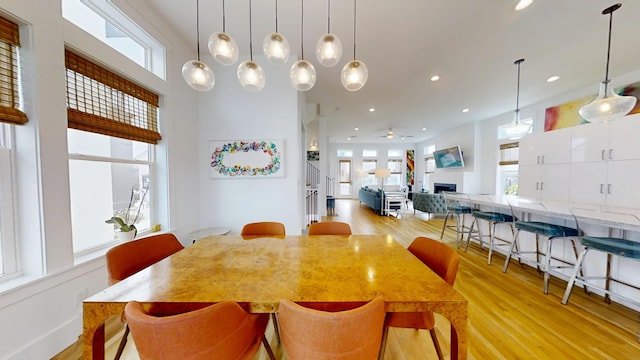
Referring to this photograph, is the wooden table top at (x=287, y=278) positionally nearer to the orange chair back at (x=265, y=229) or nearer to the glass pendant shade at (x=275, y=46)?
the orange chair back at (x=265, y=229)

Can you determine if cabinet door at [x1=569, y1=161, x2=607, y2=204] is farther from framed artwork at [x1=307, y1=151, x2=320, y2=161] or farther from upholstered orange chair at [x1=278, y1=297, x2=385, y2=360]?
framed artwork at [x1=307, y1=151, x2=320, y2=161]

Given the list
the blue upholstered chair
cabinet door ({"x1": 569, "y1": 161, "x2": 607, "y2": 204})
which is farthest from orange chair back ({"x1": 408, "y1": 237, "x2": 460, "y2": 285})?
cabinet door ({"x1": 569, "y1": 161, "x2": 607, "y2": 204})

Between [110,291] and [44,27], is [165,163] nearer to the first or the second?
[44,27]

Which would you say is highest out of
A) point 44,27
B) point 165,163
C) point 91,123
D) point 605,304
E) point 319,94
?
point 319,94

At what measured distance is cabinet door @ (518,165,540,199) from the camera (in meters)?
4.07

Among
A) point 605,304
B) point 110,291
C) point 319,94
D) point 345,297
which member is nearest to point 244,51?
point 319,94

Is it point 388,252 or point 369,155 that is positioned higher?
point 369,155

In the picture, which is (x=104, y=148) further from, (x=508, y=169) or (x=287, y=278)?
(x=508, y=169)

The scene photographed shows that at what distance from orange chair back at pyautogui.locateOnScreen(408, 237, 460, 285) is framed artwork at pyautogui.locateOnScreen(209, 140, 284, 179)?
2.16 m

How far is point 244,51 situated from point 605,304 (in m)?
5.05

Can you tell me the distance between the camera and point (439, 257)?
1.40 m

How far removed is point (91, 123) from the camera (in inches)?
73.6

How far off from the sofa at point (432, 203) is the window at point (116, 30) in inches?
258

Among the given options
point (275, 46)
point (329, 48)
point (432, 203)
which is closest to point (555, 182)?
point (432, 203)
